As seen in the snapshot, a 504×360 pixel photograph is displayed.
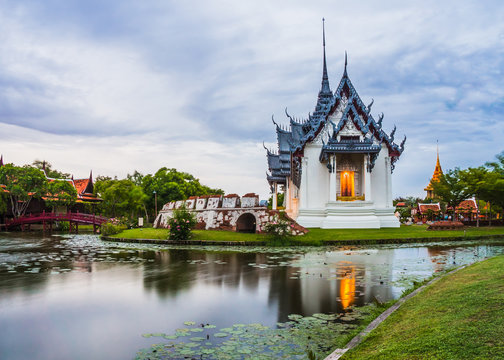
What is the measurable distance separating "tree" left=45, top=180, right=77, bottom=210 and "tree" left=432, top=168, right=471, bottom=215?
38783mm

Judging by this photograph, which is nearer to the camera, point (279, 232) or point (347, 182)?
point (279, 232)

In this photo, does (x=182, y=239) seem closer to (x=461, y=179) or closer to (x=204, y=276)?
(x=204, y=276)

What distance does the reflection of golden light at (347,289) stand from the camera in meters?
7.52

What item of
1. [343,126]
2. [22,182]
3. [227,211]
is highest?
[343,126]

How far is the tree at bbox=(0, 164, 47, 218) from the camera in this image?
44938mm

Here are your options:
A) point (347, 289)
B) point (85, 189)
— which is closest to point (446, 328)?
point (347, 289)

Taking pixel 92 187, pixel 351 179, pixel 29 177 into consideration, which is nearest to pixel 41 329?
pixel 351 179

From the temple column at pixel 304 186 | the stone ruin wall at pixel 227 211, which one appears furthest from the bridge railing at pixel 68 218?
the temple column at pixel 304 186

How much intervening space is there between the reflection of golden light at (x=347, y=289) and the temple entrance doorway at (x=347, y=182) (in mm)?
18181

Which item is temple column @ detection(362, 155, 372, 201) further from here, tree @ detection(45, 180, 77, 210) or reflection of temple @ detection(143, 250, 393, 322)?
tree @ detection(45, 180, 77, 210)

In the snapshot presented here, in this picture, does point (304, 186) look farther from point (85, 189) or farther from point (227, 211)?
point (85, 189)

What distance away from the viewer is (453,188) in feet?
107

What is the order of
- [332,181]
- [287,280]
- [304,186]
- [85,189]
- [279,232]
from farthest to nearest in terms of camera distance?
[85,189] < [304,186] < [332,181] < [279,232] < [287,280]

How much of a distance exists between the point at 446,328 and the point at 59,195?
48930mm
